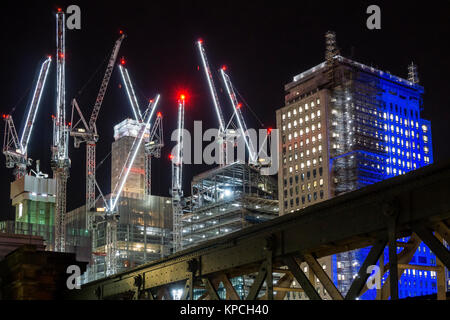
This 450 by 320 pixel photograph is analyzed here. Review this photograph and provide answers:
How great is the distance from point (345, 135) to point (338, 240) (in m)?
133

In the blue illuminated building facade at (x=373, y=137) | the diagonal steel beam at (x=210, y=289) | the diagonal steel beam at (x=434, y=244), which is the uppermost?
the blue illuminated building facade at (x=373, y=137)

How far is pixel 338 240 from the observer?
69.0 feet

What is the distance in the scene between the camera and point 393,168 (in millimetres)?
156500

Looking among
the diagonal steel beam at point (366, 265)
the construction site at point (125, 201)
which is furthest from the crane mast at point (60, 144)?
the diagonal steel beam at point (366, 265)

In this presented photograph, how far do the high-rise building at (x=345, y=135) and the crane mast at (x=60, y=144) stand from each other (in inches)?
2002

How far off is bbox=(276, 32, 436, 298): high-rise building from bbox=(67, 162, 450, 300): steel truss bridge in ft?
374

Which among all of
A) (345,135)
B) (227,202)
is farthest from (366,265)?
(227,202)

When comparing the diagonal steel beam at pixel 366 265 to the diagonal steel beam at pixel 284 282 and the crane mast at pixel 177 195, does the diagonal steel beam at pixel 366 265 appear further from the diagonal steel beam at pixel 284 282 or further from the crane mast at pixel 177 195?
the crane mast at pixel 177 195

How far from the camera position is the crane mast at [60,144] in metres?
156

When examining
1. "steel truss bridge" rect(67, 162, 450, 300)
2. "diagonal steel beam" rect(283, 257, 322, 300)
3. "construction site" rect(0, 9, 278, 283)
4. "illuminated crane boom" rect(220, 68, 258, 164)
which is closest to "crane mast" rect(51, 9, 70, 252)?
"construction site" rect(0, 9, 278, 283)

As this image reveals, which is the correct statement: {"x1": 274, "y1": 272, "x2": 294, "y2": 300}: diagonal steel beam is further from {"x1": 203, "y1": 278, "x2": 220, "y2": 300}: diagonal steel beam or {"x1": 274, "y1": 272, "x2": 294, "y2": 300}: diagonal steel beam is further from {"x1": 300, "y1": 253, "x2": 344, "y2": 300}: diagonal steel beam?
{"x1": 300, "y1": 253, "x2": 344, "y2": 300}: diagonal steel beam

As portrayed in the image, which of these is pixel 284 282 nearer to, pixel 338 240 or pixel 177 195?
pixel 338 240
